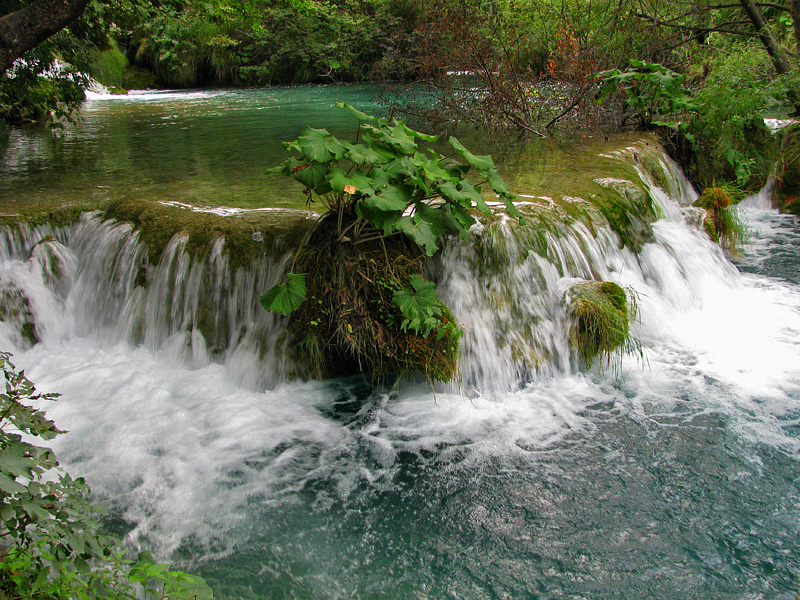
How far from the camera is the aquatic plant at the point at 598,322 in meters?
4.53

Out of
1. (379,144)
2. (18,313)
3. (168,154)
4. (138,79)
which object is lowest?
(18,313)

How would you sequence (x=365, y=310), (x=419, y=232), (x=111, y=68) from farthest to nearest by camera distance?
(x=111, y=68) < (x=365, y=310) < (x=419, y=232)

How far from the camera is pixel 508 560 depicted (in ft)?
9.81

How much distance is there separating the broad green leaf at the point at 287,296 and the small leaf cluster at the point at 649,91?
619cm

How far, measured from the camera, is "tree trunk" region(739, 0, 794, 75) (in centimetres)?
846

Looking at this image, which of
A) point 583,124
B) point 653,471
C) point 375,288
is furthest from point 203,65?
point 653,471

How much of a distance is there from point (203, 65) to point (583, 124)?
21.3 metres

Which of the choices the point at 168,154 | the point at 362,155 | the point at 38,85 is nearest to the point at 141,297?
the point at 362,155

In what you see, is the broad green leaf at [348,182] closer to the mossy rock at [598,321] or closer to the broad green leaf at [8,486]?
the mossy rock at [598,321]

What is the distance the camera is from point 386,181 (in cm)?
389

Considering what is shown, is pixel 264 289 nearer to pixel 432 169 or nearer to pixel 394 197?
pixel 394 197

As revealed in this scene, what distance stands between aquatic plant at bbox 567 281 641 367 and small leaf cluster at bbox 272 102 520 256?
42.7 inches

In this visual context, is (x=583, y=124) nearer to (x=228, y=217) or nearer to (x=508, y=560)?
(x=228, y=217)

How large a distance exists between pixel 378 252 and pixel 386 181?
60cm
